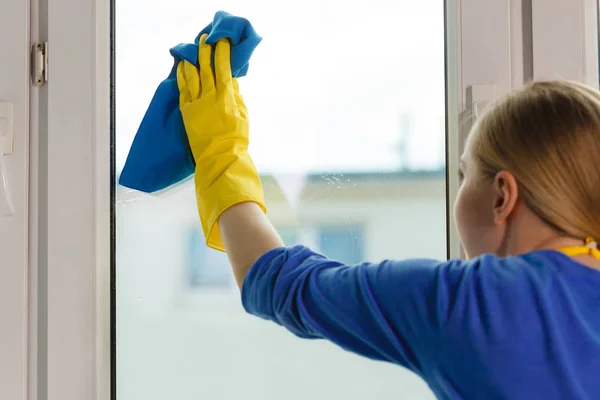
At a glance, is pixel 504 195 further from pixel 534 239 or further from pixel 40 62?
pixel 40 62

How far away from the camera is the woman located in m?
0.62

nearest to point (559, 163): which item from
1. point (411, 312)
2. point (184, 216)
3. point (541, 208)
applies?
point (541, 208)

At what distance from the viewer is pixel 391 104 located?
0.99 m

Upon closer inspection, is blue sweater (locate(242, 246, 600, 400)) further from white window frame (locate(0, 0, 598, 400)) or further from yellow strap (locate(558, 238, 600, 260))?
white window frame (locate(0, 0, 598, 400))

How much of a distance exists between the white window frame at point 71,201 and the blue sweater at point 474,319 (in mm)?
311

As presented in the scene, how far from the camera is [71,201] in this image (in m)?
0.98

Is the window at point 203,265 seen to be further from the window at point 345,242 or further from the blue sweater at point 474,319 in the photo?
the blue sweater at point 474,319

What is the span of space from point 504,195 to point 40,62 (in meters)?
0.69

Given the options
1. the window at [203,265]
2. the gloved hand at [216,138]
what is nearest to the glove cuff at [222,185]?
the gloved hand at [216,138]

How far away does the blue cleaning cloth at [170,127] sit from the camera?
878 mm

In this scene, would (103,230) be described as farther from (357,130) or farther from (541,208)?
(541,208)

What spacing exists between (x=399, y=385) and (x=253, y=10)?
0.59 metres

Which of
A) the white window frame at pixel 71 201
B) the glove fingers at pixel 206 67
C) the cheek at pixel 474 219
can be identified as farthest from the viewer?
the white window frame at pixel 71 201

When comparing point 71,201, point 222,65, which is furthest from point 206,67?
point 71,201
